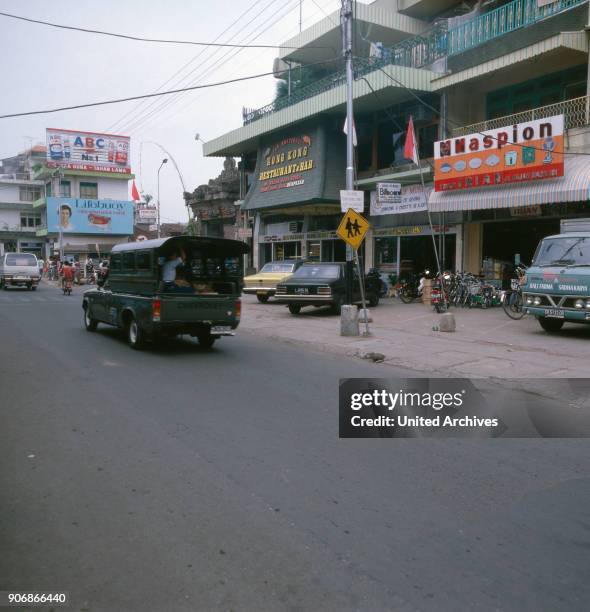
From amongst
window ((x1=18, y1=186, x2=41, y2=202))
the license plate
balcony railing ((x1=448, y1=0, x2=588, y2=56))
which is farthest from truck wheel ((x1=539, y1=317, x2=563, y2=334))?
window ((x1=18, y1=186, x2=41, y2=202))

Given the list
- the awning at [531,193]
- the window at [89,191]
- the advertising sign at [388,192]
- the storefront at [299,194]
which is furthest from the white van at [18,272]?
the window at [89,191]

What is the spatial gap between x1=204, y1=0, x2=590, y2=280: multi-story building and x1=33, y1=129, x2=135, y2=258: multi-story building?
116 feet

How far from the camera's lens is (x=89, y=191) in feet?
207

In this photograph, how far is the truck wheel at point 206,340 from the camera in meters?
11.4

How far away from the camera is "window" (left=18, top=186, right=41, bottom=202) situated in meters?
65.7

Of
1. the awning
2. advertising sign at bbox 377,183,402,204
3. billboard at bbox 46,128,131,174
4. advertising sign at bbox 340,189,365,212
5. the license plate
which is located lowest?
the license plate

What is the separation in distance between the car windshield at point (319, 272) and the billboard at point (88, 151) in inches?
1918

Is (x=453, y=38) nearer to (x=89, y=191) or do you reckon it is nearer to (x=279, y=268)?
(x=279, y=268)

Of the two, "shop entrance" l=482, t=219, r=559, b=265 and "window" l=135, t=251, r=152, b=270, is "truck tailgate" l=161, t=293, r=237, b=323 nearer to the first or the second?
"window" l=135, t=251, r=152, b=270

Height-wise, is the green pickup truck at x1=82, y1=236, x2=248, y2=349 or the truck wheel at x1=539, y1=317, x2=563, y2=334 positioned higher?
the green pickup truck at x1=82, y1=236, x2=248, y2=349

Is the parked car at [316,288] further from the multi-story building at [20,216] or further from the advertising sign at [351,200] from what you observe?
the multi-story building at [20,216]

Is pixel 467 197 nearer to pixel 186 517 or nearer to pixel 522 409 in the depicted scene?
pixel 522 409

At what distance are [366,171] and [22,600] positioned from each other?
24.1 meters

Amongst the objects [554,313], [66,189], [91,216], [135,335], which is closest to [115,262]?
[135,335]
